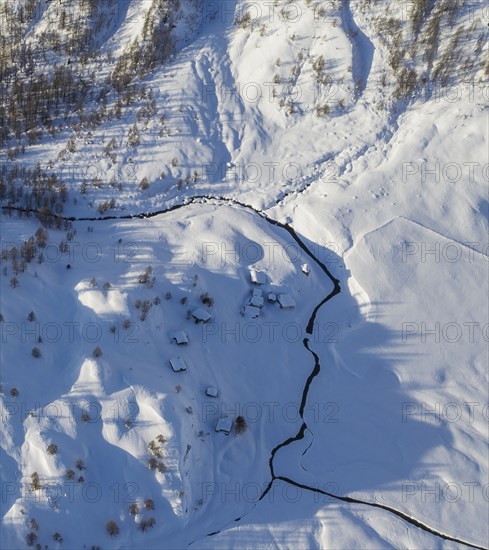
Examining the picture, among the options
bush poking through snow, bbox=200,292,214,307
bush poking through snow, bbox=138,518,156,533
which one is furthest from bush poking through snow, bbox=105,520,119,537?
bush poking through snow, bbox=200,292,214,307

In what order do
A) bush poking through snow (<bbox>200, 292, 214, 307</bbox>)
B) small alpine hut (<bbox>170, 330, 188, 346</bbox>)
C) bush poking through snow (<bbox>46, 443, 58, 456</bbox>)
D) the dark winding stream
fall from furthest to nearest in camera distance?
bush poking through snow (<bbox>200, 292, 214, 307</bbox>) → small alpine hut (<bbox>170, 330, 188, 346</bbox>) → the dark winding stream → bush poking through snow (<bbox>46, 443, 58, 456</bbox>)

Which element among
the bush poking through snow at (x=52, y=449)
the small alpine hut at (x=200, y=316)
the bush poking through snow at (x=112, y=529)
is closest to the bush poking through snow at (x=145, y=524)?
the bush poking through snow at (x=112, y=529)

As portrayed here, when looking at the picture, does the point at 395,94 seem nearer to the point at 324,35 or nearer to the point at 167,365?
the point at 324,35

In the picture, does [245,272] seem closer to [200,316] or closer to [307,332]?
[200,316]

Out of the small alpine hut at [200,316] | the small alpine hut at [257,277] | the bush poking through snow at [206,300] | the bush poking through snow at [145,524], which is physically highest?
the small alpine hut at [257,277]

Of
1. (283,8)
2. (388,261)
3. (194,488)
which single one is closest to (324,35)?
(283,8)

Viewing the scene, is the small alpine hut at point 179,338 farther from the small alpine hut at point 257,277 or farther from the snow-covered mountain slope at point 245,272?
the small alpine hut at point 257,277

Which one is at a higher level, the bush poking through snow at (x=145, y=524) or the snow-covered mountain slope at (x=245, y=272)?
the snow-covered mountain slope at (x=245, y=272)

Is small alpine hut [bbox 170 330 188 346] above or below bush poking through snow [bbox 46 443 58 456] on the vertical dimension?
above

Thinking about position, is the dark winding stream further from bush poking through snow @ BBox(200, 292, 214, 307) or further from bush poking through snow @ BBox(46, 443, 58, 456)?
bush poking through snow @ BBox(46, 443, 58, 456)

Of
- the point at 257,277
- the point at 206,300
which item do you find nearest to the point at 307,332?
the point at 257,277
